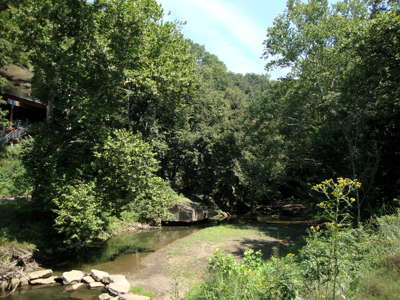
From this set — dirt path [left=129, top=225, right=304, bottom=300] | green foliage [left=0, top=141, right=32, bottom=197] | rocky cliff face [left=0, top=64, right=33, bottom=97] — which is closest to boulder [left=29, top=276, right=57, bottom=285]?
dirt path [left=129, top=225, right=304, bottom=300]

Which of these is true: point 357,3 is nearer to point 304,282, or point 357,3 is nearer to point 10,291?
point 304,282

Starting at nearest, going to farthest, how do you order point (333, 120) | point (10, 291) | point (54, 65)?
point (10, 291)
point (54, 65)
point (333, 120)

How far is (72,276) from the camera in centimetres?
1141

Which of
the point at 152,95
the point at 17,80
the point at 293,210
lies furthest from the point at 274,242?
the point at 17,80

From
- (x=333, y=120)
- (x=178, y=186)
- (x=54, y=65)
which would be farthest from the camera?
(x=178, y=186)

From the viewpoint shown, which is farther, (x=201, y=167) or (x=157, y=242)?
(x=201, y=167)

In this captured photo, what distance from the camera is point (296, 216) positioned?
95.3ft

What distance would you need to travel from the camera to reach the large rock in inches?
400

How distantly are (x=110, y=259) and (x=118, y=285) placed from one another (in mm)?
3939

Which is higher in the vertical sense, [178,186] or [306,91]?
[306,91]

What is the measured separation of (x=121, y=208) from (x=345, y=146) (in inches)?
525

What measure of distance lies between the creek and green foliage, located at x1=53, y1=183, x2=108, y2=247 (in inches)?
59.6

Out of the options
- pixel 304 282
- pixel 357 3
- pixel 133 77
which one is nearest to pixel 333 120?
pixel 357 3

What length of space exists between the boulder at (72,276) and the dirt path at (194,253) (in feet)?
6.20
